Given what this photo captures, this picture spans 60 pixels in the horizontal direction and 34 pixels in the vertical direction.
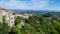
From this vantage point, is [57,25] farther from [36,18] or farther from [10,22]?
[10,22]

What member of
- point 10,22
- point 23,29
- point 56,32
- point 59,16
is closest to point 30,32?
point 23,29

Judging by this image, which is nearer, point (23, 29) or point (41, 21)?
point (23, 29)

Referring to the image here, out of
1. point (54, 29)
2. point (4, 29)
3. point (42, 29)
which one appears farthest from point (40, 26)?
point (4, 29)

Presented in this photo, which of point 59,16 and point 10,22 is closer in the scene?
point 10,22

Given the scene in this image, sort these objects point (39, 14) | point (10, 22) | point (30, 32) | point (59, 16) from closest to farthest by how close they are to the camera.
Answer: point (30, 32) → point (10, 22) → point (39, 14) → point (59, 16)

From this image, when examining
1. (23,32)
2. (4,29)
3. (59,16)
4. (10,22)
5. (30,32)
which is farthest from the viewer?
(59,16)

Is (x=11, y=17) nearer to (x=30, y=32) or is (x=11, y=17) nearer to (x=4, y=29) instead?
(x=30, y=32)

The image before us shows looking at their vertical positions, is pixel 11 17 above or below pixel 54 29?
above

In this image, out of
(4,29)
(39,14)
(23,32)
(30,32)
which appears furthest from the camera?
(39,14)

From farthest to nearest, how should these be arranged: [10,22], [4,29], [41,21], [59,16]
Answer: [59,16] → [41,21] → [10,22] → [4,29]
